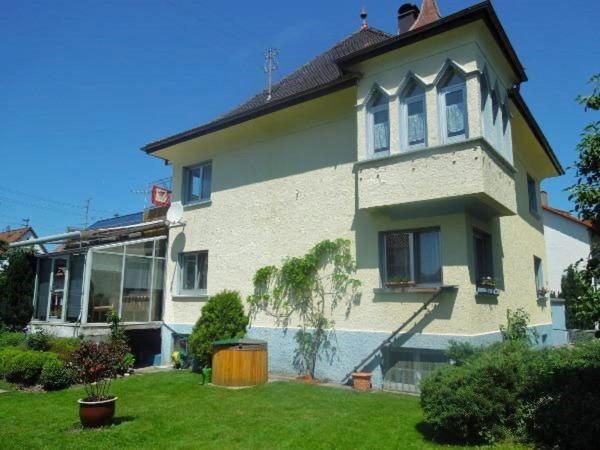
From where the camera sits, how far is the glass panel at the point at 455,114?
35.2 ft

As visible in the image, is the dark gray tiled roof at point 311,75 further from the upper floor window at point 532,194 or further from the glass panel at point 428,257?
the upper floor window at point 532,194

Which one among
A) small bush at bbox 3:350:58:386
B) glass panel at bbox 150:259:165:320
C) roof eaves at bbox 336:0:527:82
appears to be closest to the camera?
roof eaves at bbox 336:0:527:82

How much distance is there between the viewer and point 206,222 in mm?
16625

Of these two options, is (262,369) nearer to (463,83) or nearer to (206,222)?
(206,222)

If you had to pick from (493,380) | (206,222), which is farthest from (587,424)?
(206,222)

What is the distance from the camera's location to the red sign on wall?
63.7ft

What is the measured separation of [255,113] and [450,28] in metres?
6.28

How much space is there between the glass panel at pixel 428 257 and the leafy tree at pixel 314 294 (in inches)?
66.6

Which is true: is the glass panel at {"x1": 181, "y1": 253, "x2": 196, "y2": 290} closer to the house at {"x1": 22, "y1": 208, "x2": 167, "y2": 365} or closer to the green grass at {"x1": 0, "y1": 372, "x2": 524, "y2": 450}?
the house at {"x1": 22, "y1": 208, "x2": 167, "y2": 365}

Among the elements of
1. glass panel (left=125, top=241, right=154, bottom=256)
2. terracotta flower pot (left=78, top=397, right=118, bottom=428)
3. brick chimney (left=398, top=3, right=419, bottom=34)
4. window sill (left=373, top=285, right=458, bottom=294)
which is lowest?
terracotta flower pot (left=78, top=397, right=118, bottom=428)

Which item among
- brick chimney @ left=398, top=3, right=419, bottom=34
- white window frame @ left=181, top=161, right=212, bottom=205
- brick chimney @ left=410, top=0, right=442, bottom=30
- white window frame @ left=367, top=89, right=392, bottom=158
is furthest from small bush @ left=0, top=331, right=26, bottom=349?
brick chimney @ left=398, top=3, right=419, bottom=34

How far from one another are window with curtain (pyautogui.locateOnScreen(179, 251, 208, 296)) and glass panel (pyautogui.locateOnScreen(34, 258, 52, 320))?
20.1ft

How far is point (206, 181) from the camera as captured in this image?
17.3 metres

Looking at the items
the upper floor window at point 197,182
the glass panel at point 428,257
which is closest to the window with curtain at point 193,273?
the upper floor window at point 197,182
